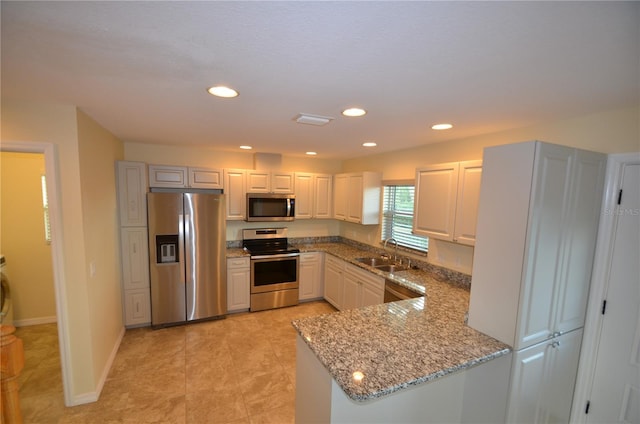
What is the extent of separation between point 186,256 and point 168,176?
1070mm

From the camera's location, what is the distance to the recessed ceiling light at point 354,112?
6.15 ft

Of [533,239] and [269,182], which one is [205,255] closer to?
[269,182]

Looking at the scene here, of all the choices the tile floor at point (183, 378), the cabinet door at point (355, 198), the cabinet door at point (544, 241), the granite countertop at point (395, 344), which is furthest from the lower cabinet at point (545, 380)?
the cabinet door at point (355, 198)

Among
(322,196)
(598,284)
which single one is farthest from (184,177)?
(598,284)

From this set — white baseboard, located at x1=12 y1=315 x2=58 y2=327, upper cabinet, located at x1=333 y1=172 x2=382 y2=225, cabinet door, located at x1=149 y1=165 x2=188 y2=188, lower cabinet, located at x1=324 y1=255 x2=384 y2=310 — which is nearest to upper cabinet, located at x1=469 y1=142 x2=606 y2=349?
lower cabinet, located at x1=324 y1=255 x2=384 y2=310

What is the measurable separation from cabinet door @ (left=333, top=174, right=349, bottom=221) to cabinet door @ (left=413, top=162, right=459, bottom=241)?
153 centimetres

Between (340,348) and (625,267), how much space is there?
1.94 metres

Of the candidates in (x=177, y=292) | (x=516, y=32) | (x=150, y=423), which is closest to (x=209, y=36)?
(x=516, y=32)

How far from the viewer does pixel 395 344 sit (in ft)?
5.30

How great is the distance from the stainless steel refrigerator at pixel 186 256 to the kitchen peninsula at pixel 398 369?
224 cm

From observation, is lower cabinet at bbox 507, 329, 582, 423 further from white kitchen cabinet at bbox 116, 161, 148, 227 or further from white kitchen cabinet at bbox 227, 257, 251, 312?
white kitchen cabinet at bbox 116, 161, 148, 227

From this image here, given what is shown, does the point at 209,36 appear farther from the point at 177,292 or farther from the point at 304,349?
the point at 177,292

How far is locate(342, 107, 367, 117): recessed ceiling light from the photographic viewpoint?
6.15 ft

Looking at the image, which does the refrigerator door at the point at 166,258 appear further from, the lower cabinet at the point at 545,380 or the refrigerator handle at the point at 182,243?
the lower cabinet at the point at 545,380
